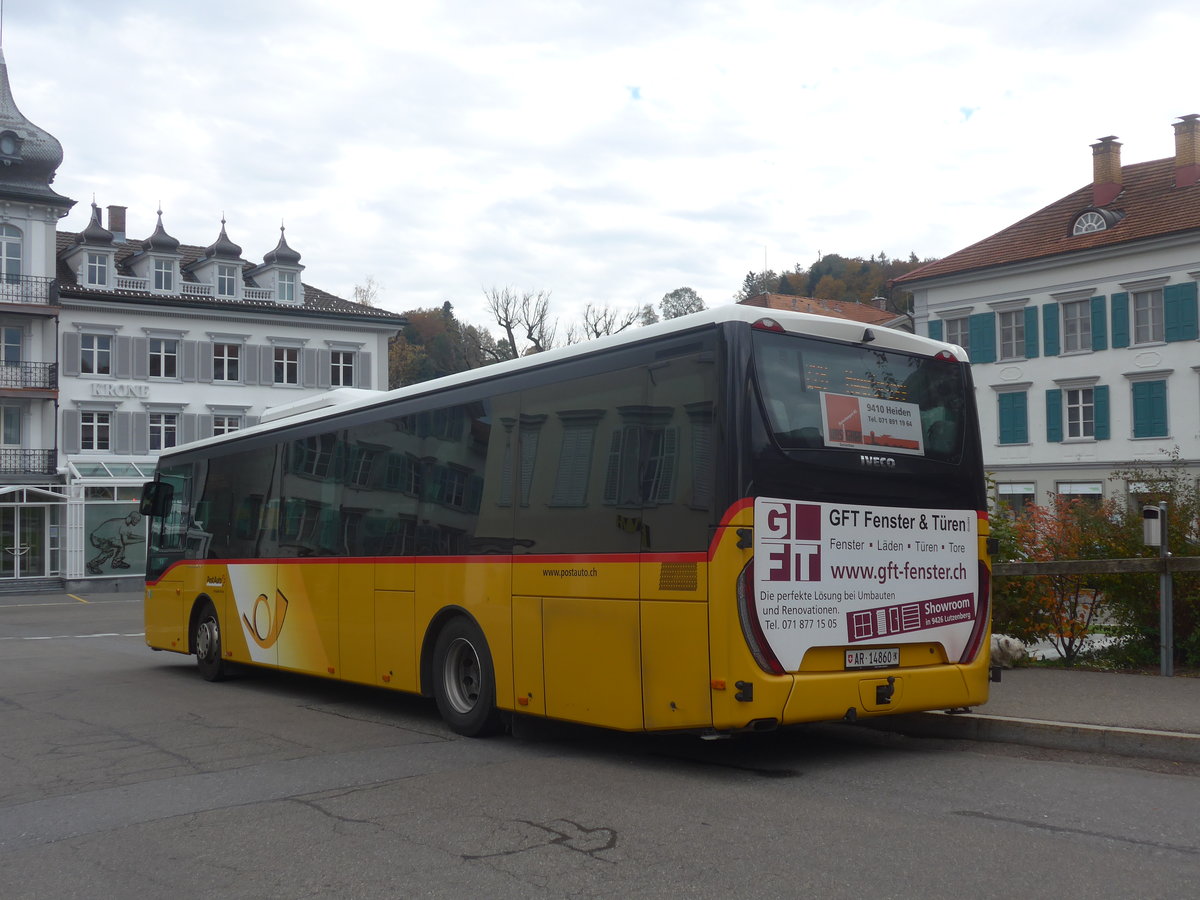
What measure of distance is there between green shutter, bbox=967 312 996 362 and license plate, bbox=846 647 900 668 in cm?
4258

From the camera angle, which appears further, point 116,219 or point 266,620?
point 116,219

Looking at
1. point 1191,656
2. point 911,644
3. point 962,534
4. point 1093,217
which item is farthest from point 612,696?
point 1093,217

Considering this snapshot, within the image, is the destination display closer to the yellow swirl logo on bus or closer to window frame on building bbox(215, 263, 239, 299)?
the yellow swirl logo on bus

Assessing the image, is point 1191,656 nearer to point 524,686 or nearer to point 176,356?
point 524,686

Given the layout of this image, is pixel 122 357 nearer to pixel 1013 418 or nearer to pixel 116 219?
pixel 116 219

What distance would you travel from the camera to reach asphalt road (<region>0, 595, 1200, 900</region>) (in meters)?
5.76

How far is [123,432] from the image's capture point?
49312 millimetres

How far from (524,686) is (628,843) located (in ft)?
10.3

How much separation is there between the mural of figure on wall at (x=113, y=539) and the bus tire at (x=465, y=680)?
3939cm

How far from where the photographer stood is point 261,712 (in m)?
12.4

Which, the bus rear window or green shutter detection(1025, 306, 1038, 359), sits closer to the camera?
the bus rear window

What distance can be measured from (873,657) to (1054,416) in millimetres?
41099

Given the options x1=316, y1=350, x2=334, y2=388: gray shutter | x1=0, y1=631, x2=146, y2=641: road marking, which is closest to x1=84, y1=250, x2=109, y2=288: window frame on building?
x1=316, y1=350, x2=334, y2=388: gray shutter

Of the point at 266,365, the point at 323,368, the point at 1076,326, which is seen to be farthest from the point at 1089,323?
the point at 266,365
